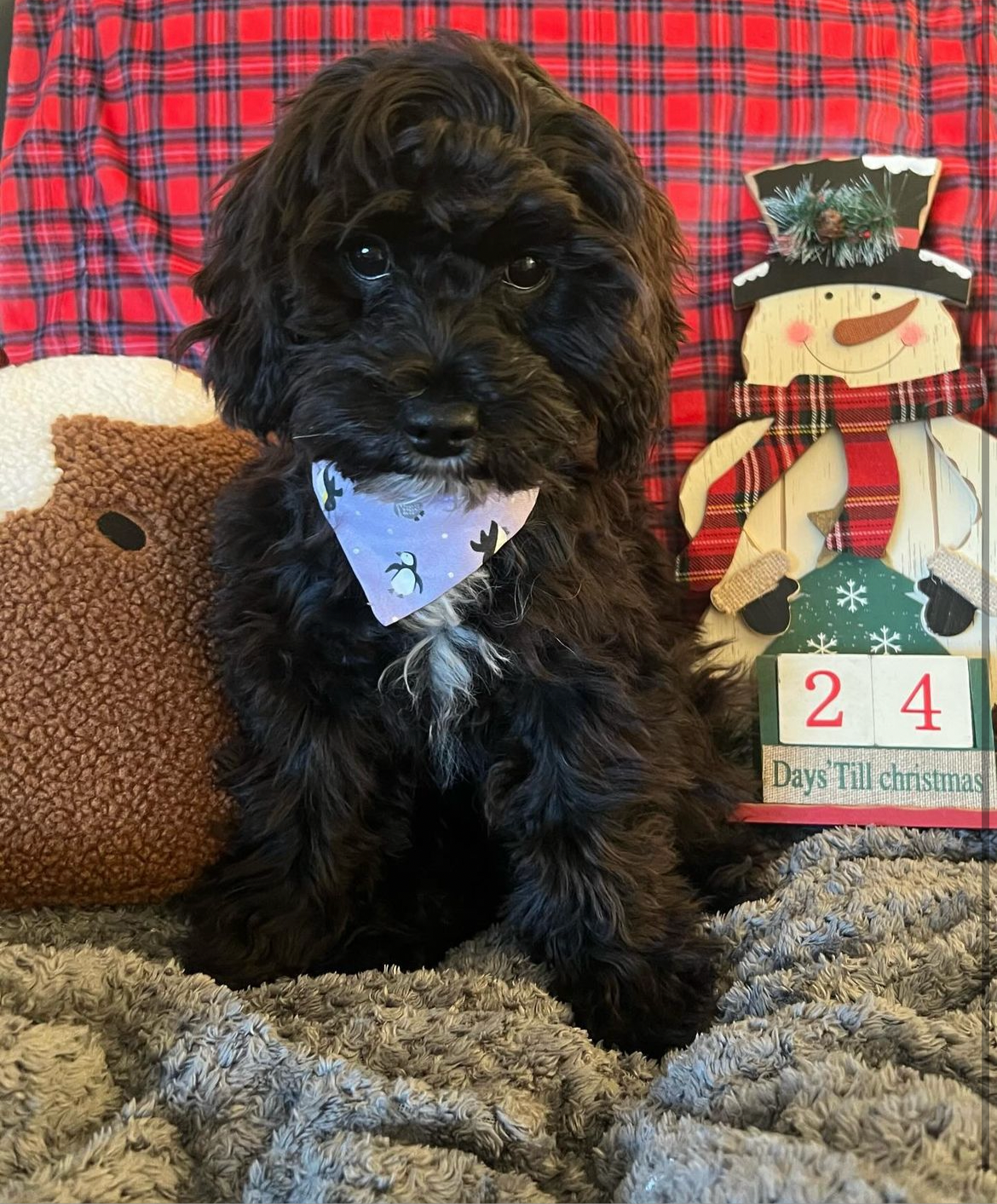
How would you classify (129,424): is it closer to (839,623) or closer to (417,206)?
(417,206)

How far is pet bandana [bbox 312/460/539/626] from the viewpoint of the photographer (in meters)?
1.39

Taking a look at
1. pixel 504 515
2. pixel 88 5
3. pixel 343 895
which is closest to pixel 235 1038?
pixel 343 895

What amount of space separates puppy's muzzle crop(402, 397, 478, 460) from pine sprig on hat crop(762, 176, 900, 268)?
1.03 meters

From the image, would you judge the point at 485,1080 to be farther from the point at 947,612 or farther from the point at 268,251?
the point at 947,612

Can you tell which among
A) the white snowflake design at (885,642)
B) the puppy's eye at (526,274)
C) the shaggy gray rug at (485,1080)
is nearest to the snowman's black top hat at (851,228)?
the white snowflake design at (885,642)

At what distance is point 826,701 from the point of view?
73.7 inches

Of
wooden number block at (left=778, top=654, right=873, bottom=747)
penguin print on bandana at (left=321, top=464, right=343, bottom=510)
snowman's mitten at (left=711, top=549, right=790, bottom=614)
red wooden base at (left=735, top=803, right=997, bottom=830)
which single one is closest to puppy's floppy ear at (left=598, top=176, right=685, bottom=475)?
penguin print on bandana at (left=321, top=464, right=343, bottom=510)

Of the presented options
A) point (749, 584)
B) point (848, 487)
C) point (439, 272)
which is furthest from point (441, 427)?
point (848, 487)

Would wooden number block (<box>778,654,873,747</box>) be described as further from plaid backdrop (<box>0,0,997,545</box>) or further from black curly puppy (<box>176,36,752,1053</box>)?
plaid backdrop (<box>0,0,997,545</box>)

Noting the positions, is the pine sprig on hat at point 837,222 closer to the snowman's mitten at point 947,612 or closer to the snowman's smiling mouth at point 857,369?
the snowman's smiling mouth at point 857,369

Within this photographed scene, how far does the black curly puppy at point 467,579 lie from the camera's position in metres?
1.24

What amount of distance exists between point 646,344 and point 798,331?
2.34 feet

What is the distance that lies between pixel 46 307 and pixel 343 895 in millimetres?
1315

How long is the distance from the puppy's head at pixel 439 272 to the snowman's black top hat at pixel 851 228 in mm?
655
